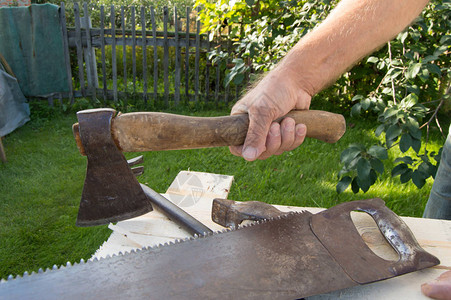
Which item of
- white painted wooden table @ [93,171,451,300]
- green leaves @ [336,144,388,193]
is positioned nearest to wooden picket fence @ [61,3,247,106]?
green leaves @ [336,144,388,193]

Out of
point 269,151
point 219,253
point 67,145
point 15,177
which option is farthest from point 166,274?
point 67,145

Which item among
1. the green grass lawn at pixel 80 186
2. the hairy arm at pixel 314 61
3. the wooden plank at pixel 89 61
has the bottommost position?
the green grass lawn at pixel 80 186

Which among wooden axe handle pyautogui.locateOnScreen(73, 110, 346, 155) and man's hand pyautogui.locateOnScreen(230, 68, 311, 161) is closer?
wooden axe handle pyautogui.locateOnScreen(73, 110, 346, 155)

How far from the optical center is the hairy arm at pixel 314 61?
161 cm

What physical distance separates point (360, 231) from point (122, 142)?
1111mm

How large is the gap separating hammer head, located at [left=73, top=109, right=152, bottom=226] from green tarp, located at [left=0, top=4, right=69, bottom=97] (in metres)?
5.55

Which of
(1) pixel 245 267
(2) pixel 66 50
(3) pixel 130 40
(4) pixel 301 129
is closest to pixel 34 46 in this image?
(2) pixel 66 50

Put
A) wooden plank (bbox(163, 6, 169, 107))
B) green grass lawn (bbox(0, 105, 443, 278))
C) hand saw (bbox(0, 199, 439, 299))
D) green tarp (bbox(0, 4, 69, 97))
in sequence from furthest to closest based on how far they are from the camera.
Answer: wooden plank (bbox(163, 6, 169, 107)) → green tarp (bbox(0, 4, 69, 97)) → green grass lawn (bbox(0, 105, 443, 278)) → hand saw (bbox(0, 199, 439, 299))

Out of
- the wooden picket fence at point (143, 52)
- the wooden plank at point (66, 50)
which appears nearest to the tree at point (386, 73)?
the wooden picket fence at point (143, 52)

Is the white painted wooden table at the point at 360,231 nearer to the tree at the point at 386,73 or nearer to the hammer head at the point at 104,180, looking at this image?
the hammer head at the point at 104,180

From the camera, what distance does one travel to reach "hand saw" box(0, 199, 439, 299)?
112 centimetres

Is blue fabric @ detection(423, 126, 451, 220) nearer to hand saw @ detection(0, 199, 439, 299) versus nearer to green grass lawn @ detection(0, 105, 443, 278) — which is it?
hand saw @ detection(0, 199, 439, 299)

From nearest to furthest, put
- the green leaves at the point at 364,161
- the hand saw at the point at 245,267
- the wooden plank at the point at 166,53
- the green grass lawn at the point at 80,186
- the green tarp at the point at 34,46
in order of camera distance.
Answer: the hand saw at the point at 245,267 → the green leaves at the point at 364,161 → the green grass lawn at the point at 80,186 → the green tarp at the point at 34,46 → the wooden plank at the point at 166,53

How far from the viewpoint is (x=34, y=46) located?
5.89 m
